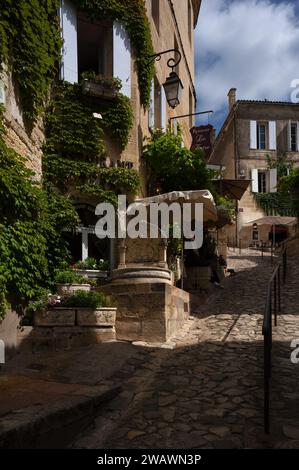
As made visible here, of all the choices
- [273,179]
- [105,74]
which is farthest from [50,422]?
[273,179]

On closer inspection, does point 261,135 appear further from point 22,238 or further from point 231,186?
point 22,238

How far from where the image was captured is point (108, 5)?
9898 millimetres

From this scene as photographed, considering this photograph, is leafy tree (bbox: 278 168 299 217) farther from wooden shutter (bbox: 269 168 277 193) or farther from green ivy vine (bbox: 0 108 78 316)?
green ivy vine (bbox: 0 108 78 316)

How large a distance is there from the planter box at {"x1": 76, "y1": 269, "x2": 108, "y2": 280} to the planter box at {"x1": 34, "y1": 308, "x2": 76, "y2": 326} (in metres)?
1.92

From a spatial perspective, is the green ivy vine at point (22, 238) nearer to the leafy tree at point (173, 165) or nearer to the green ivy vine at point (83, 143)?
the green ivy vine at point (83, 143)

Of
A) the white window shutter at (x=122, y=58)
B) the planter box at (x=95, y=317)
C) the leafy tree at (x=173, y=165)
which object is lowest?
the planter box at (x=95, y=317)

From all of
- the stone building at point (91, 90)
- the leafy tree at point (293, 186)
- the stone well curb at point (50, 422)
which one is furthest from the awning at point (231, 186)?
the stone well curb at point (50, 422)

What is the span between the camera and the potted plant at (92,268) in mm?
8469

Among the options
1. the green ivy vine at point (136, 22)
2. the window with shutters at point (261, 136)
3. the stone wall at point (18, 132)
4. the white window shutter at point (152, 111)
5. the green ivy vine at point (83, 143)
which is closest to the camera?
the stone wall at point (18, 132)

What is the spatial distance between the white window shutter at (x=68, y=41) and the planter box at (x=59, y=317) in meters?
5.38

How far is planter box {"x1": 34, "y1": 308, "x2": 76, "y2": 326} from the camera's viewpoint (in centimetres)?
646

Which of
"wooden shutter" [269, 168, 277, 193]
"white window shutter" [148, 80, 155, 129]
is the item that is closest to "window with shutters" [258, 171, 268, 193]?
"wooden shutter" [269, 168, 277, 193]

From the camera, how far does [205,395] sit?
4438 mm

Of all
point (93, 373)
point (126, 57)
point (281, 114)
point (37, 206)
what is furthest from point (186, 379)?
point (281, 114)
